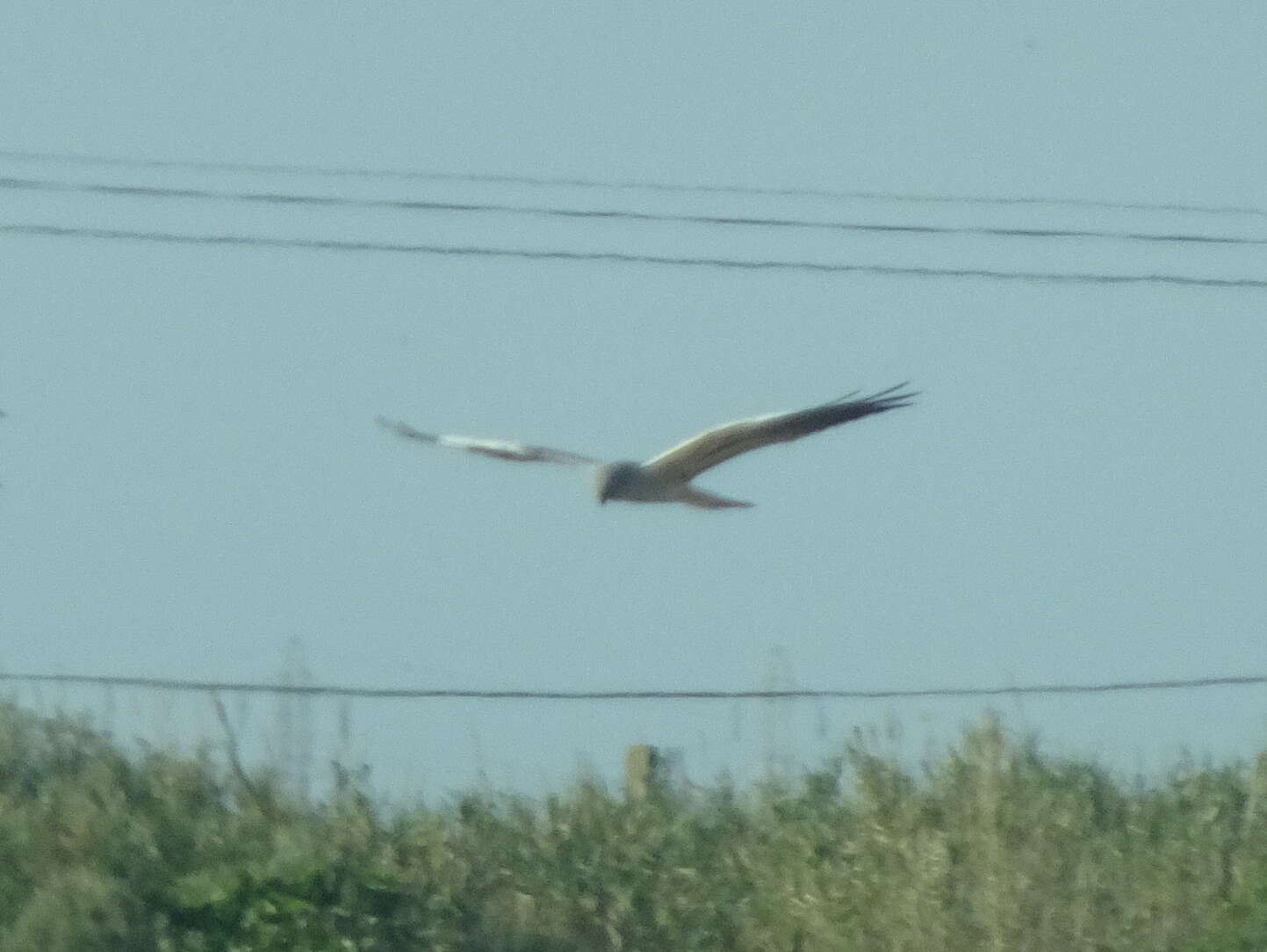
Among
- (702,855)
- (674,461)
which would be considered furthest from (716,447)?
(702,855)

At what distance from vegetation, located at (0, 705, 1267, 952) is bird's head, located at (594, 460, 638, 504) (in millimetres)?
3289

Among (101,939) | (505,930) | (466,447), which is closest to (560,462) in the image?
(466,447)

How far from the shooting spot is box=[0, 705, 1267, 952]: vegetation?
43.8 ft

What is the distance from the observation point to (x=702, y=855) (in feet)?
53.8

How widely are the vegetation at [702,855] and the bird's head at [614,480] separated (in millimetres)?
3289

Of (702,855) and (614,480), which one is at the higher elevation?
(614,480)

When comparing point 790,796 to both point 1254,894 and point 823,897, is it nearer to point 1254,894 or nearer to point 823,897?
point 823,897

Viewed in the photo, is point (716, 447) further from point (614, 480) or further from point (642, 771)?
point (642, 771)

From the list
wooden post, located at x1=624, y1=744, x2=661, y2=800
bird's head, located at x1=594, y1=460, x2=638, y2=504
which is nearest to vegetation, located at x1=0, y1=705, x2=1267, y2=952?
wooden post, located at x1=624, y1=744, x2=661, y2=800

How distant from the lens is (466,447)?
10922 millimetres

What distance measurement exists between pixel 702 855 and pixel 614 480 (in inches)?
248

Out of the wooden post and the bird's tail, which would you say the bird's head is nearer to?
the bird's tail

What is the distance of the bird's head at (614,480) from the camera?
34.4 feet

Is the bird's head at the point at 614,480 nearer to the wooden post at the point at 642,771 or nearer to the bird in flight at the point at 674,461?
the bird in flight at the point at 674,461
